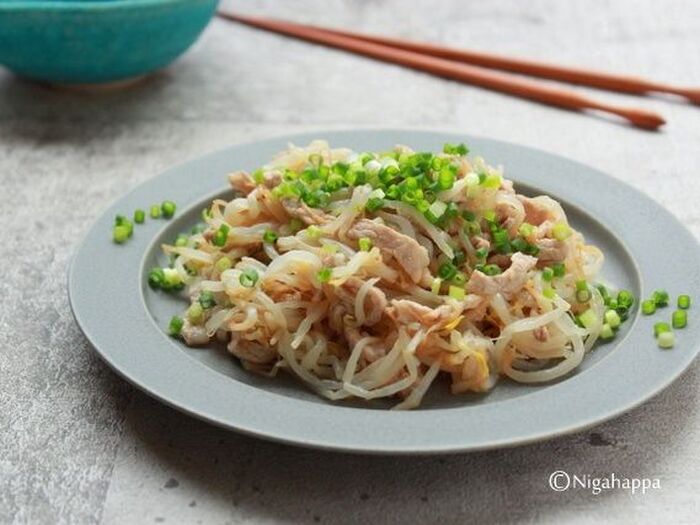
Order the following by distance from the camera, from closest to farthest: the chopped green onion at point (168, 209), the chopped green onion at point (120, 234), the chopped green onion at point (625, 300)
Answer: the chopped green onion at point (625, 300), the chopped green onion at point (120, 234), the chopped green onion at point (168, 209)

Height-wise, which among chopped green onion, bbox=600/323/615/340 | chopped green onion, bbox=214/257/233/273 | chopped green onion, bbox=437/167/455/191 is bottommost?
chopped green onion, bbox=214/257/233/273

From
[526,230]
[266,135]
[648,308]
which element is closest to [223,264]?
[526,230]

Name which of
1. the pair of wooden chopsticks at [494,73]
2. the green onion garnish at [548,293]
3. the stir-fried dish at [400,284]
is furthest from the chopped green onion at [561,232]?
the pair of wooden chopsticks at [494,73]

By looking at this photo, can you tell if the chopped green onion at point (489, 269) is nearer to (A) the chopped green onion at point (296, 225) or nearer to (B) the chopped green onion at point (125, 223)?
(A) the chopped green onion at point (296, 225)

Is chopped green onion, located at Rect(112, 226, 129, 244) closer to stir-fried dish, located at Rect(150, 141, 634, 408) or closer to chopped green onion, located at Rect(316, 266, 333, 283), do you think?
stir-fried dish, located at Rect(150, 141, 634, 408)

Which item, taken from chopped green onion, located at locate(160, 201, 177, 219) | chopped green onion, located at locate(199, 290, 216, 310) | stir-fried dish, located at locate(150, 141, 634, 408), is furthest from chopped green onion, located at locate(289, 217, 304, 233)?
chopped green onion, located at locate(160, 201, 177, 219)
